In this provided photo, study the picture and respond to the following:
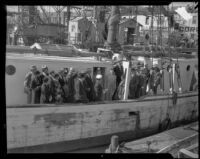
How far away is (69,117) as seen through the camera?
26.8 feet

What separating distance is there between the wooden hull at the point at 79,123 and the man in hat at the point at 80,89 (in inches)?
7.2

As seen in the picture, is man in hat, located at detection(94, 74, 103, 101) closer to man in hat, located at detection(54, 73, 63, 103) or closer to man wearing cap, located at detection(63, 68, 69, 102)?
man wearing cap, located at detection(63, 68, 69, 102)

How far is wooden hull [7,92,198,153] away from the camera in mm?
7594

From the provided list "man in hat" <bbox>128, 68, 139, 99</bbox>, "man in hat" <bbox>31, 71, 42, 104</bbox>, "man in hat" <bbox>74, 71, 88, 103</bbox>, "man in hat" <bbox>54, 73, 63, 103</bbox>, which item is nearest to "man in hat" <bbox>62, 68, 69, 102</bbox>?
"man in hat" <bbox>54, 73, 63, 103</bbox>

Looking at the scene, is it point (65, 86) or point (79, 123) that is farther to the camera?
point (79, 123)

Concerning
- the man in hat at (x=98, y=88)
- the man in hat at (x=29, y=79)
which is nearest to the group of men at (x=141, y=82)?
the man in hat at (x=98, y=88)

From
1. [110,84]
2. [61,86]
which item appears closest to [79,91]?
[61,86]

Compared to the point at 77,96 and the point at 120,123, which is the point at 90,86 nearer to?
the point at 77,96

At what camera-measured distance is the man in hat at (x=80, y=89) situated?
26.6 feet

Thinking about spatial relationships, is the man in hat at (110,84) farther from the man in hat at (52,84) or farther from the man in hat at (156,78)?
the man in hat at (52,84)

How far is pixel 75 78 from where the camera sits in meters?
8.13

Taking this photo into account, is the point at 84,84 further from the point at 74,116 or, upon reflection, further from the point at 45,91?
the point at 45,91

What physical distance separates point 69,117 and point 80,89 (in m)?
0.81

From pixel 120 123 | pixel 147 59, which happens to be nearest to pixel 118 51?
pixel 147 59
